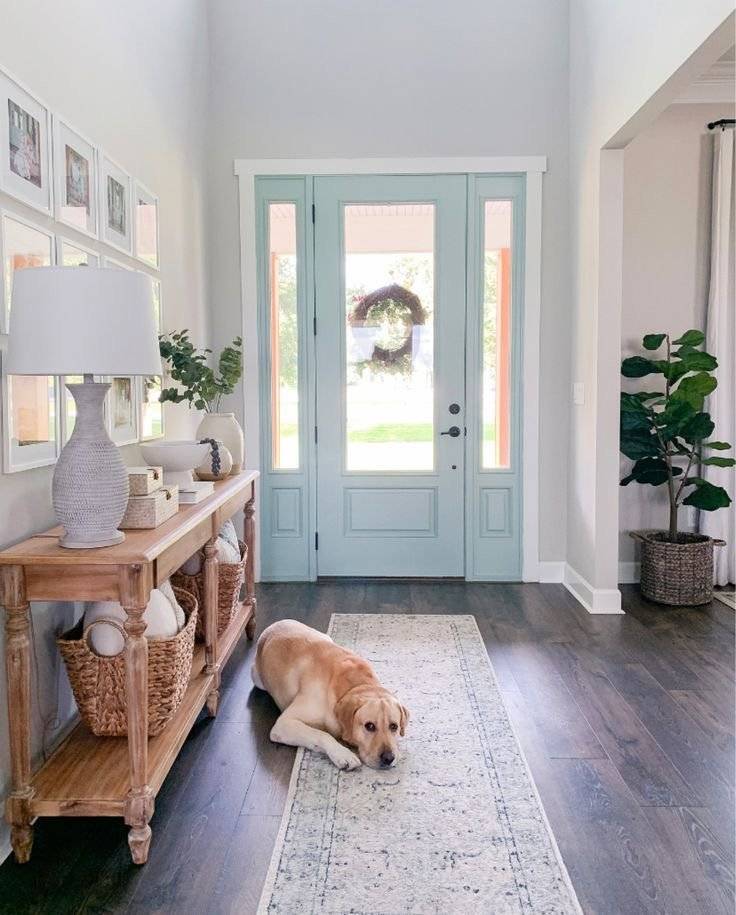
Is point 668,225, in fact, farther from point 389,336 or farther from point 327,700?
point 327,700

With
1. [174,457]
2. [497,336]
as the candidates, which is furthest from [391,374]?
[174,457]

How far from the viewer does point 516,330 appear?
173 inches

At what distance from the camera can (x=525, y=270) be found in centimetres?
437

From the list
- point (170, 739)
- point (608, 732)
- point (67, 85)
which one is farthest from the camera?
point (608, 732)

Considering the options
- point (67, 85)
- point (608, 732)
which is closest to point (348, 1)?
point (67, 85)

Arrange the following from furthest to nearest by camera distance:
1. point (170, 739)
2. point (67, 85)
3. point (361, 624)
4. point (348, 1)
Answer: point (348, 1) → point (361, 624) → point (67, 85) → point (170, 739)

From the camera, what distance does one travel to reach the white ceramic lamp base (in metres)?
1.82

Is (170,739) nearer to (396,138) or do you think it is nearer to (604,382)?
(604,382)

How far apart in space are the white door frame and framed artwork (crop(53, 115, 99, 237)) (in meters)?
1.88

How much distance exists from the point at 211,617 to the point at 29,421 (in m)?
0.92

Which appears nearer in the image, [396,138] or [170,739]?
[170,739]

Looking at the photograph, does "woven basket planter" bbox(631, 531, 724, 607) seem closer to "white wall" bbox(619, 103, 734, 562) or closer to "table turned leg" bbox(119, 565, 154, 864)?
"white wall" bbox(619, 103, 734, 562)

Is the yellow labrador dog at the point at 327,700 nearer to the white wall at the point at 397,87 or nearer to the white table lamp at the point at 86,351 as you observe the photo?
the white table lamp at the point at 86,351

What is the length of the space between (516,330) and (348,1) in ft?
6.91
